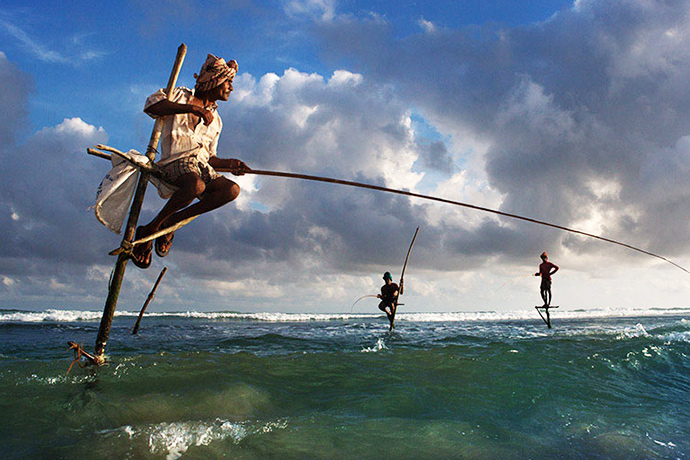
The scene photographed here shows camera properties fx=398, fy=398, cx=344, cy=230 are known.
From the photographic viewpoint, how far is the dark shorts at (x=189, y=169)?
4.11 metres

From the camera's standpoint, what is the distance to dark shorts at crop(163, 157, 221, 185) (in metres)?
4.11

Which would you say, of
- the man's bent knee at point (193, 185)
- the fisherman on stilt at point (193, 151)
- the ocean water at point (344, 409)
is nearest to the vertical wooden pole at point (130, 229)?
the fisherman on stilt at point (193, 151)

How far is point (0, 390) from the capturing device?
5.07 m

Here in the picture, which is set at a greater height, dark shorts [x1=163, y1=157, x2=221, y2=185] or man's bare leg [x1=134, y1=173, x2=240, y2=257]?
dark shorts [x1=163, y1=157, x2=221, y2=185]

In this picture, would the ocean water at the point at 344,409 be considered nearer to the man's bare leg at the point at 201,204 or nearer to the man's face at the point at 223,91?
the man's bare leg at the point at 201,204

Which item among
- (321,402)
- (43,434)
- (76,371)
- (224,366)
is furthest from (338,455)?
(76,371)

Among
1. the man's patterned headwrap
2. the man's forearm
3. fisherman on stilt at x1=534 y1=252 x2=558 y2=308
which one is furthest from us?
fisherman on stilt at x1=534 y1=252 x2=558 y2=308

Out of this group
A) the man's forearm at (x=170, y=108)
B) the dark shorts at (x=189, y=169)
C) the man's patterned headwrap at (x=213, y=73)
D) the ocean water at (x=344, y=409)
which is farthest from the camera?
the man's patterned headwrap at (x=213, y=73)

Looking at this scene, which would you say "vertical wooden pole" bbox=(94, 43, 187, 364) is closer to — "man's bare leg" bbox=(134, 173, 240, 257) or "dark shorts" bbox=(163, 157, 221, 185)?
"man's bare leg" bbox=(134, 173, 240, 257)

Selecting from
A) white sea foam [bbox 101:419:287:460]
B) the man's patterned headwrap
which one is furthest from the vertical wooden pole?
white sea foam [bbox 101:419:287:460]

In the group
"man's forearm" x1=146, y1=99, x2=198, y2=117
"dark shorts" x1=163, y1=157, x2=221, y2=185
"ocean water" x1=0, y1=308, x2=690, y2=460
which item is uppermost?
"man's forearm" x1=146, y1=99, x2=198, y2=117

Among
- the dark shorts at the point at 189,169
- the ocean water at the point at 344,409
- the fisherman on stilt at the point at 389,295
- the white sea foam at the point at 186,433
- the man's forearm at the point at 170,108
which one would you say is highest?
the man's forearm at the point at 170,108

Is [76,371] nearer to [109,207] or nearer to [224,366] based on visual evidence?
[224,366]

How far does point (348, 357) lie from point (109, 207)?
18.9 ft
